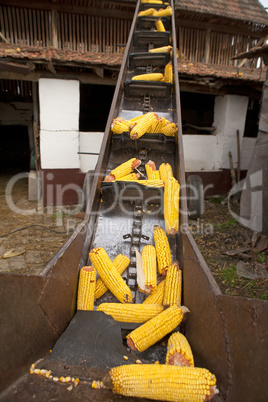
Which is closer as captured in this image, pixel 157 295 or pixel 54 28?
pixel 157 295

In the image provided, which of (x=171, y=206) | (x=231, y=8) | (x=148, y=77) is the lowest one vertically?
(x=171, y=206)

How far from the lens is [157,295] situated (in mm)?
2467

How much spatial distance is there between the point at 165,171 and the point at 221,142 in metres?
5.99

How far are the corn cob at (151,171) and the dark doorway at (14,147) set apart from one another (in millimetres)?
10244

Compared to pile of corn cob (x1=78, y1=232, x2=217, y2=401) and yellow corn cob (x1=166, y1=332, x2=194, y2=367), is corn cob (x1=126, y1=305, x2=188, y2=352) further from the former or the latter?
yellow corn cob (x1=166, y1=332, x2=194, y2=367)

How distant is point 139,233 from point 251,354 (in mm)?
1720

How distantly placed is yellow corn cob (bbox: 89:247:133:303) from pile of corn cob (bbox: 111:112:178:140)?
74.1 inches

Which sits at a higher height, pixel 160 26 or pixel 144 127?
pixel 160 26

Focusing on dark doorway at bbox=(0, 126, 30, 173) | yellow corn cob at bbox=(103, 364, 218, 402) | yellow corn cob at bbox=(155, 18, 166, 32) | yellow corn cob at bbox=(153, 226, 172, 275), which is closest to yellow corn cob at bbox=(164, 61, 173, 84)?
yellow corn cob at bbox=(155, 18, 166, 32)

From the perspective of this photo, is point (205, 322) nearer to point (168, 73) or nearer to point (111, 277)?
point (111, 277)

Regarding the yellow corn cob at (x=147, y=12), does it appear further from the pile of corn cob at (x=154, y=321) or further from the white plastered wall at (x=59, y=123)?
the pile of corn cob at (x=154, y=321)

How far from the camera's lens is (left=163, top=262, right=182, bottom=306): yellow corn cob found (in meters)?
2.34

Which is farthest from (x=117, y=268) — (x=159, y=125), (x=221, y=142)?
(x=221, y=142)

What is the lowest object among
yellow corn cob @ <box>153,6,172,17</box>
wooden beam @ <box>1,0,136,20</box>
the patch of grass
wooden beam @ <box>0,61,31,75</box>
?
the patch of grass
